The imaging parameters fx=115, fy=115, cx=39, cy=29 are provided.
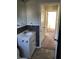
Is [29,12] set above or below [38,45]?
above

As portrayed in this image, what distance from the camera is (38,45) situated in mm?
5539

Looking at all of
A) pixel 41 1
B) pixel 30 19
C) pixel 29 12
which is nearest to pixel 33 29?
pixel 30 19

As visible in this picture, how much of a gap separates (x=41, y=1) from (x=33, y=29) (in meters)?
1.35
